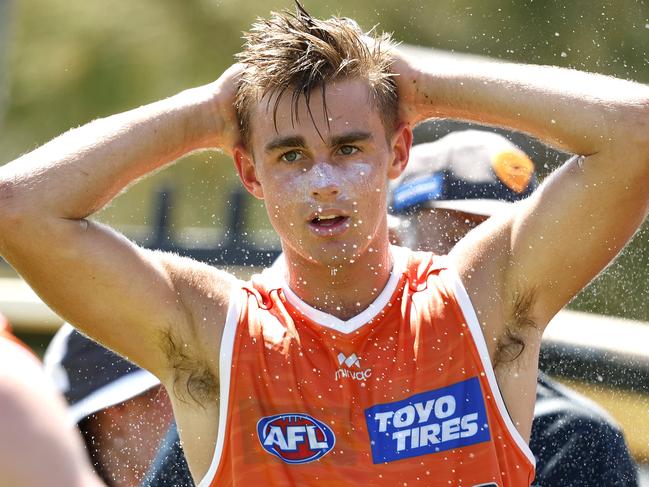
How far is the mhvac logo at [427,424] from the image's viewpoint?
2969 mm

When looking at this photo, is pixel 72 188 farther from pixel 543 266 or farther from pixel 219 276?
pixel 543 266

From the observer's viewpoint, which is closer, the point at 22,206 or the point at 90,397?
the point at 22,206

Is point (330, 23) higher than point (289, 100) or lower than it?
higher

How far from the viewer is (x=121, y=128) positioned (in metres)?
3.17

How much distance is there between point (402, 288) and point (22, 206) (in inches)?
39.1

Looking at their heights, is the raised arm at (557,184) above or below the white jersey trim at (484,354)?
above

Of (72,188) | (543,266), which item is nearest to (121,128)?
(72,188)

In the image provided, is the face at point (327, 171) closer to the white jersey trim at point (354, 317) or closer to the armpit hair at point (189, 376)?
the white jersey trim at point (354, 317)

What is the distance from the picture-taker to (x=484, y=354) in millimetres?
3031

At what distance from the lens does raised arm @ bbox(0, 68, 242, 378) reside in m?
3.01

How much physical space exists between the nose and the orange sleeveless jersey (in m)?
0.35

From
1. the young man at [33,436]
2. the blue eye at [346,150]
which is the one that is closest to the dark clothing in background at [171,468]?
the blue eye at [346,150]

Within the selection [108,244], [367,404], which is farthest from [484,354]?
[108,244]

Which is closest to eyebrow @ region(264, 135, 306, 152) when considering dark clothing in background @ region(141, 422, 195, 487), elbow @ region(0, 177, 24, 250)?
elbow @ region(0, 177, 24, 250)
